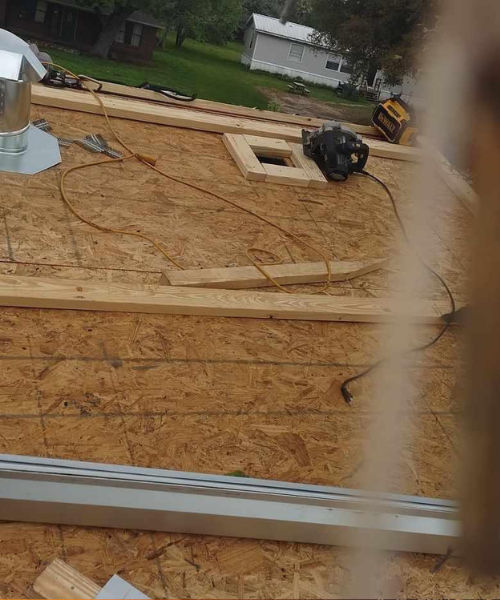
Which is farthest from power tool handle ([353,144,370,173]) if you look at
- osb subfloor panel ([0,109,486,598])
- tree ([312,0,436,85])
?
osb subfloor panel ([0,109,486,598])

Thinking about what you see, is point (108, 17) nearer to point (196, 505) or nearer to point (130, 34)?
point (130, 34)

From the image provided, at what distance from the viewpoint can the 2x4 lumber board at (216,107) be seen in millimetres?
5934

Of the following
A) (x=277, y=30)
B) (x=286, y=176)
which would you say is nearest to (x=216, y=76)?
(x=277, y=30)

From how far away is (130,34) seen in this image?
54.6ft

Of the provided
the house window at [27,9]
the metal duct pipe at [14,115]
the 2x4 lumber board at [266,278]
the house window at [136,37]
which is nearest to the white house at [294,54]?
the 2x4 lumber board at [266,278]

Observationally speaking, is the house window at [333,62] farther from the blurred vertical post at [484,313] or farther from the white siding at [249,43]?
the blurred vertical post at [484,313]

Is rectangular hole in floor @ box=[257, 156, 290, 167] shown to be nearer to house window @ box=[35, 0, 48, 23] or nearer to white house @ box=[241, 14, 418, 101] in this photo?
white house @ box=[241, 14, 418, 101]

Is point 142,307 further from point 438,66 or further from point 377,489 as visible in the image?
point 438,66

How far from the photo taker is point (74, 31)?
1923 centimetres

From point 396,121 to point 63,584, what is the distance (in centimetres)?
566

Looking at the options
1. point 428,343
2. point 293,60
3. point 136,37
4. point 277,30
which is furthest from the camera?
point 136,37

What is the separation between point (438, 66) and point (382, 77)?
19.9 ft

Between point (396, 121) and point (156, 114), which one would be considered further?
point (396, 121)

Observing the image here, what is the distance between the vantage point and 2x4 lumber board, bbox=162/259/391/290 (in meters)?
3.39
